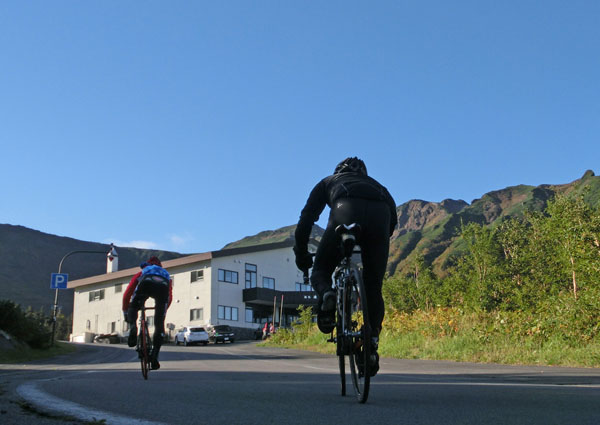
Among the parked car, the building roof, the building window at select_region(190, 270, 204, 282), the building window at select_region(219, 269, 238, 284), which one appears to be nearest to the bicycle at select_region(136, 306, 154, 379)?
the parked car

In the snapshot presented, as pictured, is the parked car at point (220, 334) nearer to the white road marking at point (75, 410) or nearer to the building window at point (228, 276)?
the building window at point (228, 276)

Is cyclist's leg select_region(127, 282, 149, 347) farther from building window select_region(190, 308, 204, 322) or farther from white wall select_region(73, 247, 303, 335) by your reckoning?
building window select_region(190, 308, 204, 322)

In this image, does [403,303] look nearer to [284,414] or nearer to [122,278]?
[122,278]

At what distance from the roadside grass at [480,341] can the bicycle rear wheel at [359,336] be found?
8.92 m

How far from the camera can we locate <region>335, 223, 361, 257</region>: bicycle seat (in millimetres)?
4496

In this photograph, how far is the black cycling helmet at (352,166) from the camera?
5.01 meters

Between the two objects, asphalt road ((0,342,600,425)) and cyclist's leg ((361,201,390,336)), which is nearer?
asphalt road ((0,342,600,425))

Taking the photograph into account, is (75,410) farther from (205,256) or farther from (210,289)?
(205,256)

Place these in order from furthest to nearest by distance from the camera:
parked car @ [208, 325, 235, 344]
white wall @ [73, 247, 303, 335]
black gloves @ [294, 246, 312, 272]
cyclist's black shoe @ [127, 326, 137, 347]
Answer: white wall @ [73, 247, 303, 335]
parked car @ [208, 325, 235, 344]
cyclist's black shoe @ [127, 326, 137, 347]
black gloves @ [294, 246, 312, 272]

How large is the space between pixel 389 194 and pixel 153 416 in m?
2.44

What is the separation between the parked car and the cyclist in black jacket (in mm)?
46398

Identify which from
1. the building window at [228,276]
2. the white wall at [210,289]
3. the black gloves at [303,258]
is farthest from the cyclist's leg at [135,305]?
the building window at [228,276]

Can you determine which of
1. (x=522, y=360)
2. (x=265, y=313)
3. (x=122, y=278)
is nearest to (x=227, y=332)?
(x=265, y=313)

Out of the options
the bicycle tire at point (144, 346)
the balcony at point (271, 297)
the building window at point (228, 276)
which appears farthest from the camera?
the balcony at point (271, 297)
